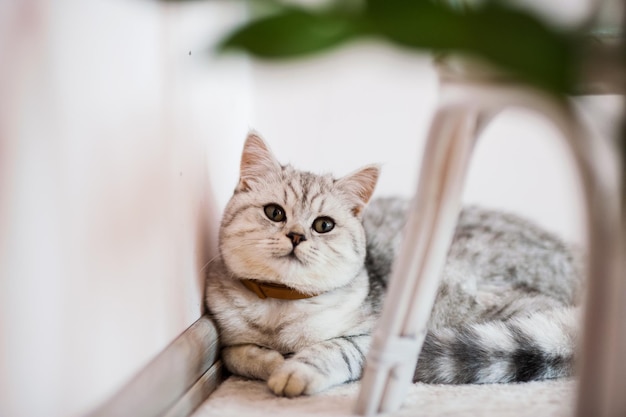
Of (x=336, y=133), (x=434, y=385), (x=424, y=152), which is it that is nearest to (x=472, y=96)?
(x=424, y=152)

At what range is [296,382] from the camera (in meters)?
1.24

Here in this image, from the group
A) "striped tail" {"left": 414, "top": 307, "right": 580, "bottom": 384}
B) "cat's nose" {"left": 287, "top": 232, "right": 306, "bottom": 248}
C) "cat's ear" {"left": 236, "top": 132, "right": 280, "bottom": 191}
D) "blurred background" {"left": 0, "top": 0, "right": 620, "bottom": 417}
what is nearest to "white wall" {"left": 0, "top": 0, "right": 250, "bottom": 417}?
"blurred background" {"left": 0, "top": 0, "right": 620, "bottom": 417}

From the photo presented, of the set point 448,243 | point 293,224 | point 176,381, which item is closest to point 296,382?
point 176,381

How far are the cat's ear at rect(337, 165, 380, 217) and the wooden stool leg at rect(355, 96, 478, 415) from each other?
0.53 meters

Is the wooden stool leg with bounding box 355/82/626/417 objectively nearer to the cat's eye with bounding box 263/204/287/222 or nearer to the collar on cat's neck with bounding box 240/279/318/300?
the collar on cat's neck with bounding box 240/279/318/300

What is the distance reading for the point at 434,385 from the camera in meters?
1.31

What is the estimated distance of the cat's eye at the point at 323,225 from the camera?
1.45m

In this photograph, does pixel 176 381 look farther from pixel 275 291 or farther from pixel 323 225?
pixel 323 225

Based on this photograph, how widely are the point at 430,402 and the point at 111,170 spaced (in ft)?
2.38

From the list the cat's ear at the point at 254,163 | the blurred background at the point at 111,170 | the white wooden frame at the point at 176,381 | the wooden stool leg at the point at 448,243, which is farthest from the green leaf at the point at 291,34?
the cat's ear at the point at 254,163

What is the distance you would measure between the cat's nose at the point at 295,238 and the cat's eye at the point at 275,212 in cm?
9

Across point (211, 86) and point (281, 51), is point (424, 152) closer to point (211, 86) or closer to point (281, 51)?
point (281, 51)

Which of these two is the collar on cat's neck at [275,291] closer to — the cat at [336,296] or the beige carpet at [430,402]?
the cat at [336,296]

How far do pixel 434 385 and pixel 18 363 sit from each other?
2.65 ft
